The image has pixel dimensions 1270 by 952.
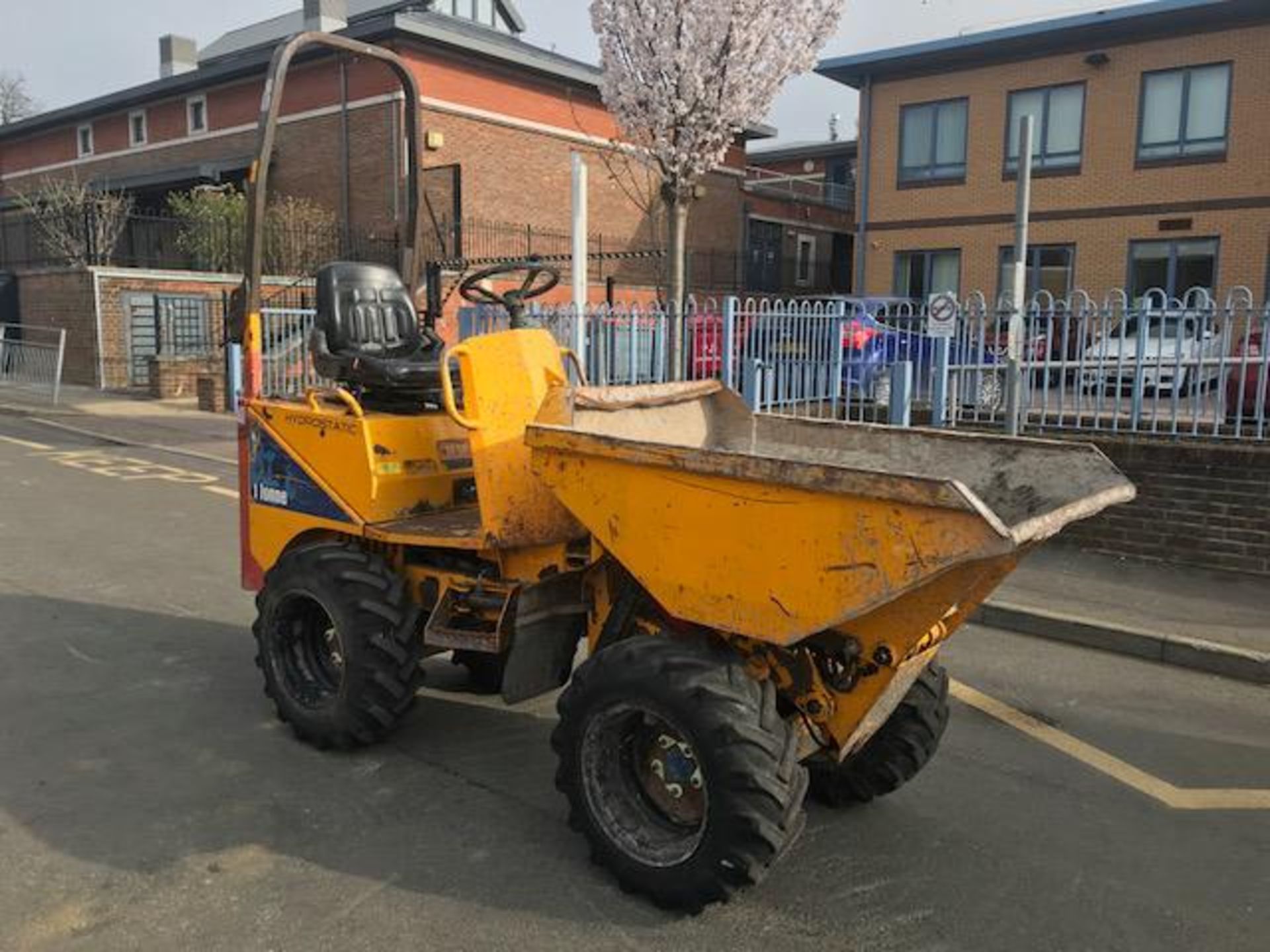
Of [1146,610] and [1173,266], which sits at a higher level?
[1173,266]

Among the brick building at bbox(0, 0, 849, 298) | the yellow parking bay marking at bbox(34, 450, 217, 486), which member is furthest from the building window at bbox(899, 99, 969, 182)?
the yellow parking bay marking at bbox(34, 450, 217, 486)

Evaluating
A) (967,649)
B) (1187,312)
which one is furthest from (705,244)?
(967,649)

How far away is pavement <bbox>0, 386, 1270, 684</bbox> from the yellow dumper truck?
2890mm

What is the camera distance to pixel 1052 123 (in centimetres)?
2458

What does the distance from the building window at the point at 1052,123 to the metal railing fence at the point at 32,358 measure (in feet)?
67.6

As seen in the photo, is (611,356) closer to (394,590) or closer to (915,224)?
(394,590)

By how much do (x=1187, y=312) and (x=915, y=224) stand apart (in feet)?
66.4

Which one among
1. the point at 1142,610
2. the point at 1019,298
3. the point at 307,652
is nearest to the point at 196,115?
the point at 1019,298

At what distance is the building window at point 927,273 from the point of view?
1043 inches

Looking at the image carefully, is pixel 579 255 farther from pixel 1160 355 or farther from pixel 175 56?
pixel 175 56

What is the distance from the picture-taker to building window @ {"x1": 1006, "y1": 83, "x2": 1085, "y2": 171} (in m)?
24.2

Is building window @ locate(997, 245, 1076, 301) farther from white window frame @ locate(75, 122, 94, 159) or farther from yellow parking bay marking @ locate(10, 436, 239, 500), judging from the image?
white window frame @ locate(75, 122, 94, 159)

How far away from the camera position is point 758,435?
444 centimetres

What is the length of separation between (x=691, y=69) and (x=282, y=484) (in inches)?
283
